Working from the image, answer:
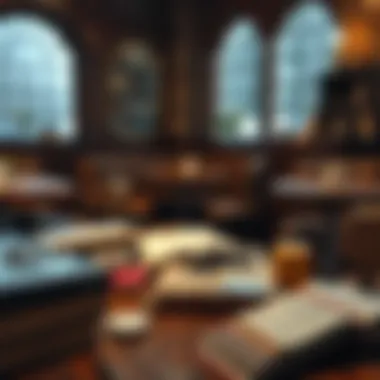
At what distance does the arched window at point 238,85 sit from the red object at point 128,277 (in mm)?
6184

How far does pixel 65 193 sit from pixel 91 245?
4.27m

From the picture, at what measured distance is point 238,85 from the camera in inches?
310

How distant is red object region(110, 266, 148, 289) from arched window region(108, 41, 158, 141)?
6.12 metres

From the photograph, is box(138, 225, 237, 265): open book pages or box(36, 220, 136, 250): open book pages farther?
box(138, 225, 237, 265): open book pages

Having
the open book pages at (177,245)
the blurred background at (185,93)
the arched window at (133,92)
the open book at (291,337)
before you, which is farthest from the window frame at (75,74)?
the open book at (291,337)

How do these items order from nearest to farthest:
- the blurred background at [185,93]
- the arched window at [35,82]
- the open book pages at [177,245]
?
the open book pages at [177,245], the blurred background at [185,93], the arched window at [35,82]

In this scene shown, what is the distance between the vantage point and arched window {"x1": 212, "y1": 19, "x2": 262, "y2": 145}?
7.67 meters

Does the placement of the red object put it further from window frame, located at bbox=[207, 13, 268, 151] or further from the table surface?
window frame, located at bbox=[207, 13, 268, 151]

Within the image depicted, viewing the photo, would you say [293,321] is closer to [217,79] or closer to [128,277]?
[128,277]

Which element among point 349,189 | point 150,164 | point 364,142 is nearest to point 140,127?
point 150,164

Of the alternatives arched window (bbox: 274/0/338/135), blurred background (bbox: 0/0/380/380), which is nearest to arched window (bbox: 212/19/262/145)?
blurred background (bbox: 0/0/380/380)

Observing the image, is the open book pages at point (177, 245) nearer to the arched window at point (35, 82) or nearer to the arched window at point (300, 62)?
the arched window at point (35, 82)

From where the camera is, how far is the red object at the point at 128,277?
55.6 inches

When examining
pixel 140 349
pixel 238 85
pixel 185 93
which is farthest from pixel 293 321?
pixel 238 85
